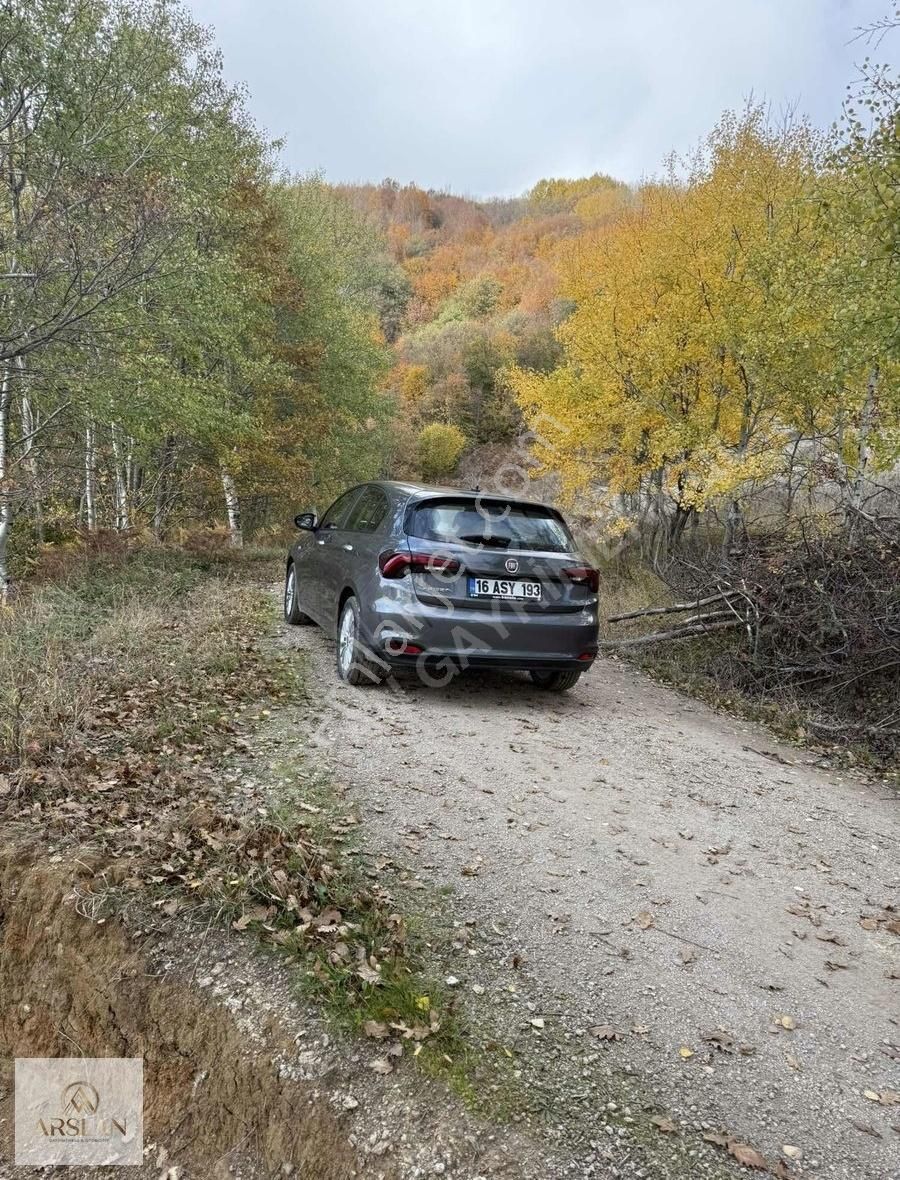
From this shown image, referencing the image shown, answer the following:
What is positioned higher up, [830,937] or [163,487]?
[163,487]

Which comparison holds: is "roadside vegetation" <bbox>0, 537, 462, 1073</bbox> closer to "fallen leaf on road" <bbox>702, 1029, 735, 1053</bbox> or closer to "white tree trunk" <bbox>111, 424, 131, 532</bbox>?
"fallen leaf on road" <bbox>702, 1029, 735, 1053</bbox>

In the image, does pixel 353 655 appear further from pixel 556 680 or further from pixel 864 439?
pixel 864 439

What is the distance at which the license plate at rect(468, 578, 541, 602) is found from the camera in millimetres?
5363

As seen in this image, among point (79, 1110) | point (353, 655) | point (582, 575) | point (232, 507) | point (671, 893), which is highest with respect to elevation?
point (232, 507)

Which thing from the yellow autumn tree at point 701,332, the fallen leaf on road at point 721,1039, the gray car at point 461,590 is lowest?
the fallen leaf on road at point 721,1039

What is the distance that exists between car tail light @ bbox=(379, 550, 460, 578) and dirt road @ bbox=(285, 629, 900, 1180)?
117 centimetres

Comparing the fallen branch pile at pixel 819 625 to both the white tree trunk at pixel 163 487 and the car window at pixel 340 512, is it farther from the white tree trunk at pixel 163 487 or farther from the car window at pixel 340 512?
the white tree trunk at pixel 163 487

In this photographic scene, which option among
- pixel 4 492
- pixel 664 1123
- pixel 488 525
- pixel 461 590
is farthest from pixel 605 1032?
pixel 4 492

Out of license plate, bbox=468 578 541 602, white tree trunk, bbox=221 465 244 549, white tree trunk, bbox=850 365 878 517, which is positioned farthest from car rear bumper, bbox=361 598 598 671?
white tree trunk, bbox=221 465 244 549

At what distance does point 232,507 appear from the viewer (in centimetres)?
1567

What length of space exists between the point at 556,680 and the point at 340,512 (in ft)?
9.29

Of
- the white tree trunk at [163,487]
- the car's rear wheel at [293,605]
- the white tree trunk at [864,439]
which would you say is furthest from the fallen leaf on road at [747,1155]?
the white tree trunk at [163,487]

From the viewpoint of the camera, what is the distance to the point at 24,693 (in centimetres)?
463

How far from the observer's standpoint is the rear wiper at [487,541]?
5.44 meters
